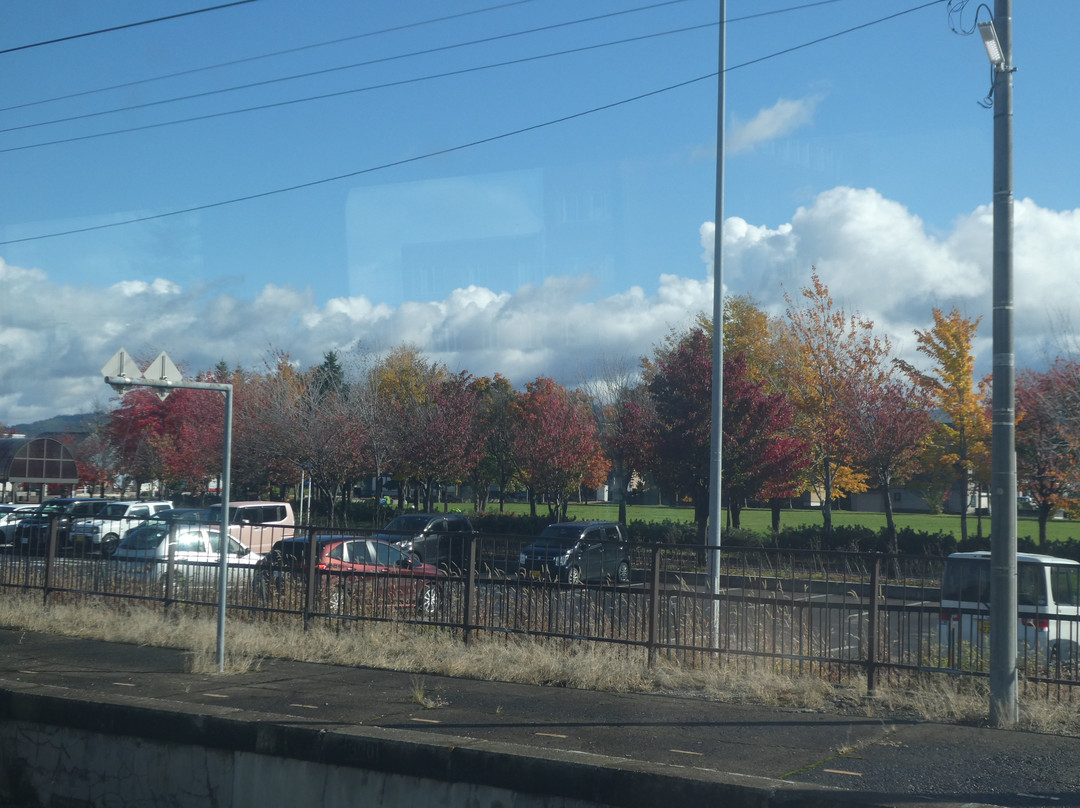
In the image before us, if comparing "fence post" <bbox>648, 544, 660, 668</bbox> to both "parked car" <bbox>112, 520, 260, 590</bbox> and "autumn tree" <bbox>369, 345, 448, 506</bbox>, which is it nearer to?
"parked car" <bbox>112, 520, 260, 590</bbox>

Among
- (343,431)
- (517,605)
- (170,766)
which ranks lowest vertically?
(170,766)

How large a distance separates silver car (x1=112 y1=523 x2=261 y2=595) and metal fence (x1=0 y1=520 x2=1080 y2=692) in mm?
66

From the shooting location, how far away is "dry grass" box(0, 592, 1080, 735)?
8.14 metres

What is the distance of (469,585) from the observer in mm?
10812

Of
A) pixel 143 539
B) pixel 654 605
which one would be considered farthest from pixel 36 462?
pixel 654 605

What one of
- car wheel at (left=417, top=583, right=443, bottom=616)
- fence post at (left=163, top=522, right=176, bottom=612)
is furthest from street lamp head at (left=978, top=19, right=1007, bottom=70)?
fence post at (left=163, top=522, right=176, bottom=612)

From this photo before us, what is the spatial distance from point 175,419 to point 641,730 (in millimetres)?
41438

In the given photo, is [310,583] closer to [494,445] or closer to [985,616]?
[985,616]

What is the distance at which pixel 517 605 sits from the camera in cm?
1063

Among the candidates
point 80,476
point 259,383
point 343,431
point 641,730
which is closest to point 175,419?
point 259,383

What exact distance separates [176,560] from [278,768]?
22.4 ft

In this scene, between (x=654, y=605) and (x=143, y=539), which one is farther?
(x=143, y=539)

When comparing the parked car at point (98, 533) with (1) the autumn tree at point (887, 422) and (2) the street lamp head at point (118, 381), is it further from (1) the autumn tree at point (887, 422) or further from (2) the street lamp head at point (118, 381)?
(1) the autumn tree at point (887, 422)

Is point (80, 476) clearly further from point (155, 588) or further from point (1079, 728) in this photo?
point (1079, 728)
